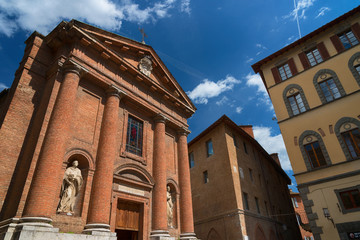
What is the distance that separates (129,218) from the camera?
462 inches

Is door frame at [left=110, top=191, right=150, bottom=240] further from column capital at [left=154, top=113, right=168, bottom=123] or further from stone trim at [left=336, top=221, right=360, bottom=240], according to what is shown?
stone trim at [left=336, top=221, right=360, bottom=240]

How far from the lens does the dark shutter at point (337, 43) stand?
1848 centimetres

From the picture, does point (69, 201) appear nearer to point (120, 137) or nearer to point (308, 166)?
point (120, 137)

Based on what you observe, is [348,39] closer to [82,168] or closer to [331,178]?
[331,178]

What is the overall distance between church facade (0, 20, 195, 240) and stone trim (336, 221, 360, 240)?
9.36 metres

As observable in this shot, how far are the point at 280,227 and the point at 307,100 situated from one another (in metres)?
15.2

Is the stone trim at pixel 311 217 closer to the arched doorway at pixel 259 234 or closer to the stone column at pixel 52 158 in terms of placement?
the arched doorway at pixel 259 234

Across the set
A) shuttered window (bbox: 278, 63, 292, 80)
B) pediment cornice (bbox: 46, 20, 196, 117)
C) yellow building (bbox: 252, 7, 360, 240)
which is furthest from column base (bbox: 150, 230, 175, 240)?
shuttered window (bbox: 278, 63, 292, 80)

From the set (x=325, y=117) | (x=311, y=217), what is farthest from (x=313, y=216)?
(x=325, y=117)

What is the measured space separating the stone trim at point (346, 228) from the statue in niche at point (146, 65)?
15650 mm

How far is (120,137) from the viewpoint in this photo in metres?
12.6

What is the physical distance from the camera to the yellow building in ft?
49.6

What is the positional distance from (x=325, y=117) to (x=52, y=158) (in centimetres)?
1803

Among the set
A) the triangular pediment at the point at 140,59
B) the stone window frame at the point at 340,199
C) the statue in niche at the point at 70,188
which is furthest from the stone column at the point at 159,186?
the stone window frame at the point at 340,199
